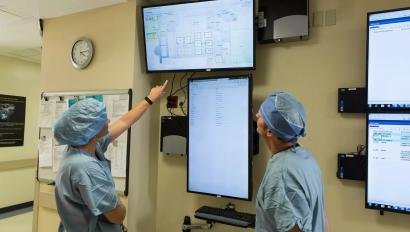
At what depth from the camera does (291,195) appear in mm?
1206

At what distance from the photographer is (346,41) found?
76.7 inches

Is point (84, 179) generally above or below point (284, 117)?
below

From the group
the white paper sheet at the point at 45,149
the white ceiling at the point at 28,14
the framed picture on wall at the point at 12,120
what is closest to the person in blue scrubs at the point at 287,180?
the white ceiling at the point at 28,14

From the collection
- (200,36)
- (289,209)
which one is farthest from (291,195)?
(200,36)

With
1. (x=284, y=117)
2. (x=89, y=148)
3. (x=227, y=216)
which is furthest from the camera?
(x=227, y=216)

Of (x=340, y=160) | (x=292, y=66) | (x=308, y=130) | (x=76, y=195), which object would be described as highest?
(x=292, y=66)

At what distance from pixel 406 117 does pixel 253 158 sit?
3.25 ft

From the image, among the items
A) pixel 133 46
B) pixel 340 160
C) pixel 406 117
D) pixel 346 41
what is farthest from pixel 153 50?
pixel 406 117

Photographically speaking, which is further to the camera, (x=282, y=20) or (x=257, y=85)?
(x=257, y=85)

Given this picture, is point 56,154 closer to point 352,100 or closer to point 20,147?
point 352,100

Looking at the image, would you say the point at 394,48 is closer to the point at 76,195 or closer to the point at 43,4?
the point at 76,195

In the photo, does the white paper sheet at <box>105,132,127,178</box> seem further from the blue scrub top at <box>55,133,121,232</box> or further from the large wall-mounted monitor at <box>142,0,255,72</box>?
the blue scrub top at <box>55,133,121,232</box>

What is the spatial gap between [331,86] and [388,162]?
58 centimetres

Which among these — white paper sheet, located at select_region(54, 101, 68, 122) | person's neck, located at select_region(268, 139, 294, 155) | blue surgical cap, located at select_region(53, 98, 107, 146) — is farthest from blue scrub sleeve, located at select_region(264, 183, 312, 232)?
white paper sheet, located at select_region(54, 101, 68, 122)
